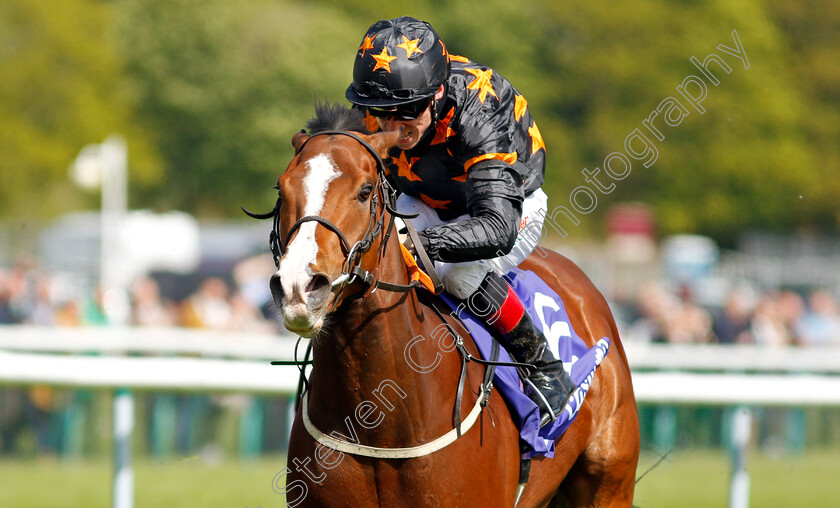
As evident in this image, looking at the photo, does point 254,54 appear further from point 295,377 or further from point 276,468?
point 295,377

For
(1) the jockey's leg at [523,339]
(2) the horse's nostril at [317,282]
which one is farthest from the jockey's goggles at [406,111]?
(2) the horse's nostril at [317,282]

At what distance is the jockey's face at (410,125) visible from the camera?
3498mm

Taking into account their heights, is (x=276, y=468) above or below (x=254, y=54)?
below

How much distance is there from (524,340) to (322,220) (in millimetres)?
1256

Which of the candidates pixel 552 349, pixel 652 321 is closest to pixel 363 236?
pixel 552 349

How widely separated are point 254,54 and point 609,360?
29520 millimetres

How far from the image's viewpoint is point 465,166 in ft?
11.9

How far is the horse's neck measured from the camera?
125 inches

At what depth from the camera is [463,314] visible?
147 inches

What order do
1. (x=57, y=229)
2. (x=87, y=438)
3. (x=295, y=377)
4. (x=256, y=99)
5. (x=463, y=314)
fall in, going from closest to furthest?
(x=463, y=314) → (x=295, y=377) → (x=87, y=438) → (x=57, y=229) → (x=256, y=99)

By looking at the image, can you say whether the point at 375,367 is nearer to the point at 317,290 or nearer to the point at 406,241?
the point at 406,241

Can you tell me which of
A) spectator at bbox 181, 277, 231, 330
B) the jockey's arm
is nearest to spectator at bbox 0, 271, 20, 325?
spectator at bbox 181, 277, 231, 330

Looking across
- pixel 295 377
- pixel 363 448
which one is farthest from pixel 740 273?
pixel 363 448

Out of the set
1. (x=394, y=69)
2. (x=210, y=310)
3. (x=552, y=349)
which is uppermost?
(x=394, y=69)
